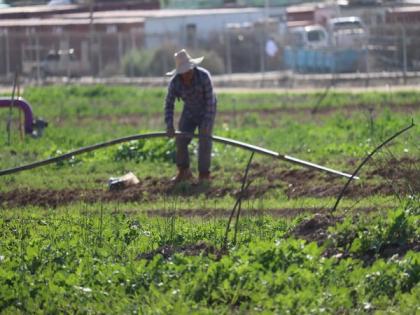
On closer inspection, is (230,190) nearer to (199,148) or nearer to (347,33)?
(199,148)

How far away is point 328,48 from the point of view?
43250mm

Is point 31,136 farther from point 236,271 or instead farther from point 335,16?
point 335,16

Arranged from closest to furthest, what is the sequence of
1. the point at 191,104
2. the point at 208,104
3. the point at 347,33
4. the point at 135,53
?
the point at 208,104, the point at 191,104, the point at 347,33, the point at 135,53

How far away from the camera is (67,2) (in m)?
63.3

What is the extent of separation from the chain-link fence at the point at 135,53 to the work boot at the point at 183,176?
1069 inches

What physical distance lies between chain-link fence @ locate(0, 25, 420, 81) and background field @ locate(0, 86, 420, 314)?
2455 centimetres

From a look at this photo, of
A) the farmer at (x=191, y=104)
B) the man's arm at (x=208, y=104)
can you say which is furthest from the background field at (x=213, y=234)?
the man's arm at (x=208, y=104)

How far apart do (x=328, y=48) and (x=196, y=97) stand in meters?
27.2

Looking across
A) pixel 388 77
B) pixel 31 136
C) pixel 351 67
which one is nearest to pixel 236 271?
pixel 31 136

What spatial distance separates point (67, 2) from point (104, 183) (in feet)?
155

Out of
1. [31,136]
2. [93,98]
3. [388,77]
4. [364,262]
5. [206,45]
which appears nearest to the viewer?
[364,262]

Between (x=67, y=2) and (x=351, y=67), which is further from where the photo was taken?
(x=67, y=2)

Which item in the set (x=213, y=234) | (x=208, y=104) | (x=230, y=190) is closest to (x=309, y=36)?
(x=208, y=104)

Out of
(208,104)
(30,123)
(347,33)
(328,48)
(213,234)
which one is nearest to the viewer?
(213,234)
